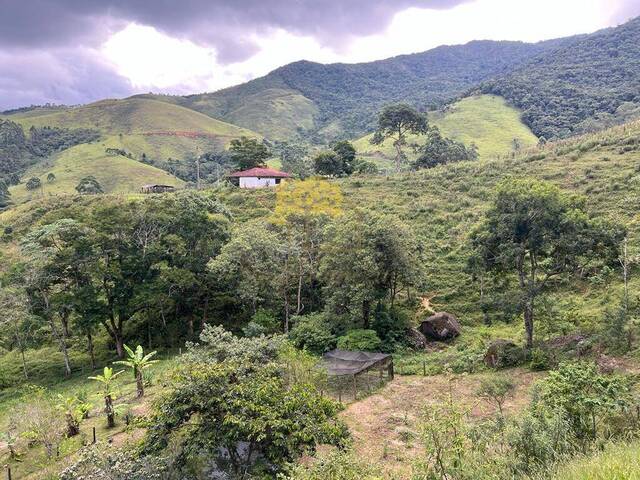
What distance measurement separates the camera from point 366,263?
2239 centimetres

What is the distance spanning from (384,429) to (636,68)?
435 ft

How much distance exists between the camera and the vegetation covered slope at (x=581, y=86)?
279 ft

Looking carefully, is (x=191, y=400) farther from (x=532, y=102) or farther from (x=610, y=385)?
(x=532, y=102)

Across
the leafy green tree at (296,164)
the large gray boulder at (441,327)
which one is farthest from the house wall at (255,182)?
the large gray boulder at (441,327)

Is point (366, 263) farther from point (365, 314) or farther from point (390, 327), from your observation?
point (390, 327)

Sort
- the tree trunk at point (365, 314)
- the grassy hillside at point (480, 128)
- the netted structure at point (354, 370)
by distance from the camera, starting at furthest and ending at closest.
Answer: the grassy hillside at point (480, 128) < the tree trunk at point (365, 314) < the netted structure at point (354, 370)

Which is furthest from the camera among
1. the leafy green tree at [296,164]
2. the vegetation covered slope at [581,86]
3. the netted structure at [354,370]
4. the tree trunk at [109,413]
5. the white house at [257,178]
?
the vegetation covered slope at [581,86]

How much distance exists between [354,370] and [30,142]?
133m

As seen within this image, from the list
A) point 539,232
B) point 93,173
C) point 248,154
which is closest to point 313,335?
point 539,232

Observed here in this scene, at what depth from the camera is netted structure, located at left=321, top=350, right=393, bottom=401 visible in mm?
18094

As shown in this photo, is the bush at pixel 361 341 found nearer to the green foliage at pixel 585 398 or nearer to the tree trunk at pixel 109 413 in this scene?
the tree trunk at pixel 109 413

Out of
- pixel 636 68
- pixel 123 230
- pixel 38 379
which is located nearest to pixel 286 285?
pixel 123 230

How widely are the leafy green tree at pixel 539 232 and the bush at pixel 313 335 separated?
8550 millimetres

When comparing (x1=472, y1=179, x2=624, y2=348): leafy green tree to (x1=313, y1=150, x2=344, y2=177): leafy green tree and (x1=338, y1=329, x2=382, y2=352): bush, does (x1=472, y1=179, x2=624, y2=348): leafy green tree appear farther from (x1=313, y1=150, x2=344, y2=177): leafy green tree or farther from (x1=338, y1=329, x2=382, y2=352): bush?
(x1=313, y1=150, x2=344, y2=177): leafy green tree
